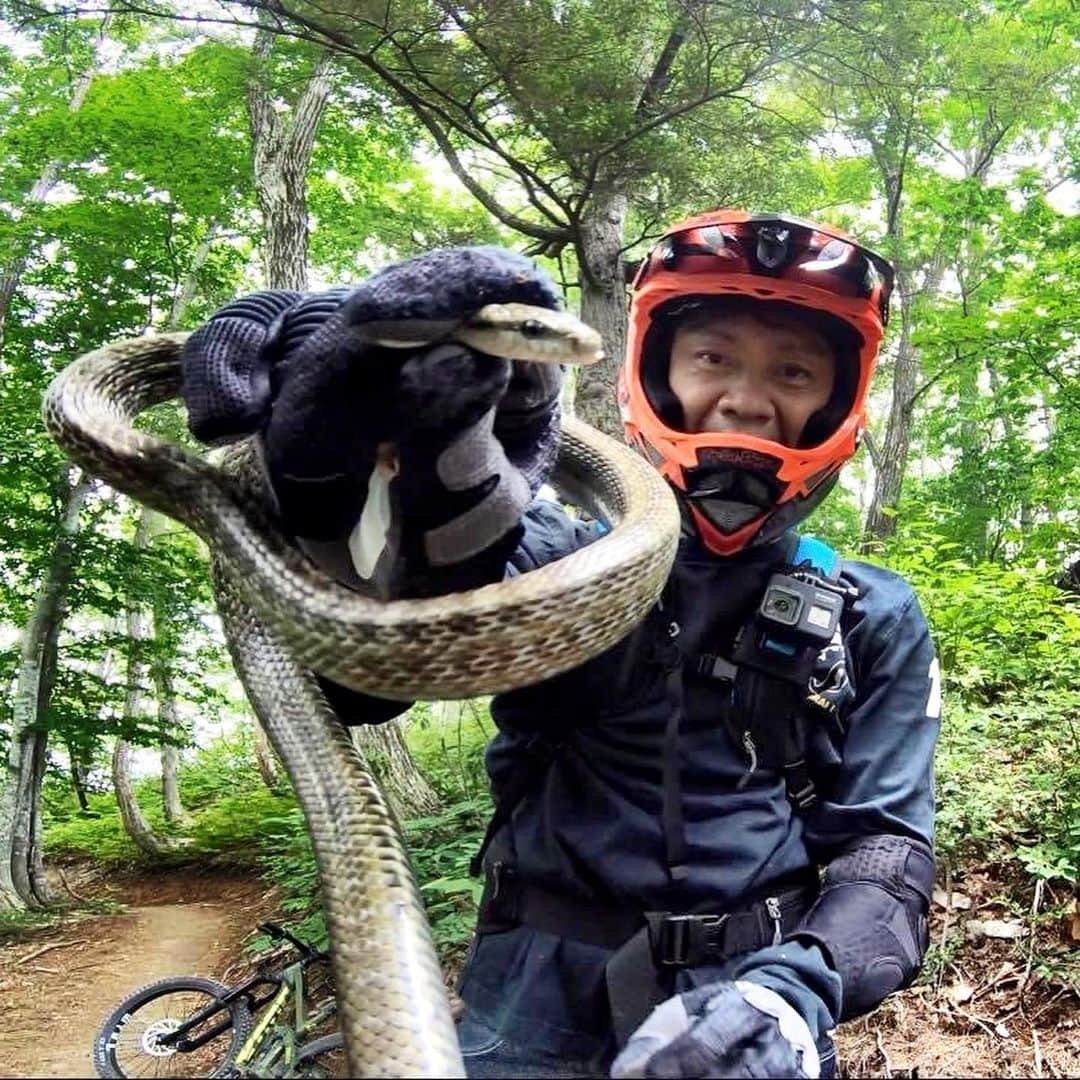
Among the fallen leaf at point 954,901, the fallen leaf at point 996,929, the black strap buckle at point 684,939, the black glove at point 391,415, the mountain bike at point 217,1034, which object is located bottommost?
the fallen leaf at point 996,929

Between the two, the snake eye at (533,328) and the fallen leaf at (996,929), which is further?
the fallen leaf at (996,929)

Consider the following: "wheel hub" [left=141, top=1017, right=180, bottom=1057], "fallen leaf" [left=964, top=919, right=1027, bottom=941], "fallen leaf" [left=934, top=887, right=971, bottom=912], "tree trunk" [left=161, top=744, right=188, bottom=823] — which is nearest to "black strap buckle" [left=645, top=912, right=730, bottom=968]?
"wheel hub" [left=141, top=1017, right=180, bottom=1057]

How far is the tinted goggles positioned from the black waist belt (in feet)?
5.56

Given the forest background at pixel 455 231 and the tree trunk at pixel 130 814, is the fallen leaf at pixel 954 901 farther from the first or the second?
the tree trunk at pixel 130 814

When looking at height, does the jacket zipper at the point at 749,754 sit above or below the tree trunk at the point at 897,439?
below

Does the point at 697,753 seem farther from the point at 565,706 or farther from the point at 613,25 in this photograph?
the point at 613,25

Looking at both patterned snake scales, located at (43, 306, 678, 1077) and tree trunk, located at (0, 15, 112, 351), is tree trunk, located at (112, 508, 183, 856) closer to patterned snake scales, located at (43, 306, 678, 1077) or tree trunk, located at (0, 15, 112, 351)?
tree trunk, located at (0, 15, 112, 351)

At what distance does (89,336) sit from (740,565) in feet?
28.4

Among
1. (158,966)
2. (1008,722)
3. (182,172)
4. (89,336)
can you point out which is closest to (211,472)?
(158,966)

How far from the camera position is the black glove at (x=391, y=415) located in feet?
4.87

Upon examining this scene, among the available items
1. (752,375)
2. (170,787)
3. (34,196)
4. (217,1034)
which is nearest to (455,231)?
(34,196)

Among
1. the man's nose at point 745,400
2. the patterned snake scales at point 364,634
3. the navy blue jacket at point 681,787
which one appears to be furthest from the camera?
the man's nose at point 745,400

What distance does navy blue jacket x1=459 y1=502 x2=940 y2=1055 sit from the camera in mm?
2080

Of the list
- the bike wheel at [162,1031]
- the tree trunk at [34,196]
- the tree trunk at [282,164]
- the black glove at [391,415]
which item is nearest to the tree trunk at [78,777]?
the tree trunk at [34,196]
